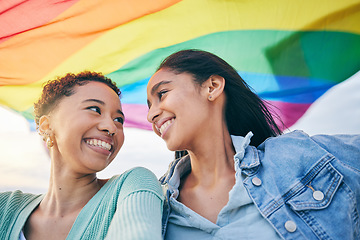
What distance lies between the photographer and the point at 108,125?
6.76 feet

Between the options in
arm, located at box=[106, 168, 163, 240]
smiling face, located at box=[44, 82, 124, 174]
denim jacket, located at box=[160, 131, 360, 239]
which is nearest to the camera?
arm, located at box=[106, 168, 163, 240]

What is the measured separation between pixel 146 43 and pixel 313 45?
4.48ft

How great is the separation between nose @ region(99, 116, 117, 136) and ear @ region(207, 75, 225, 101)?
650 mm

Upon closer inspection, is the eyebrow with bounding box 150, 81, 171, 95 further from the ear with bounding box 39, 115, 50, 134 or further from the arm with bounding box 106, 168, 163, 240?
the ear with bounding box 39, 115, 50, 134

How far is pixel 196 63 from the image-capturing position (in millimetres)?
2262

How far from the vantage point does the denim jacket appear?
1656mm

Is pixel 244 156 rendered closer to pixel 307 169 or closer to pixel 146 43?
pixel 307 169

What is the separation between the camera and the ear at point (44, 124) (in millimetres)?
2170

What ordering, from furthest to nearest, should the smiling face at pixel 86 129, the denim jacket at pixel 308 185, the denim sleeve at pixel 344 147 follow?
Result: the smiling face at pixel 86 129 < the denim sleeve at pixel 344 147 < the denim jacket at pixel 308 185

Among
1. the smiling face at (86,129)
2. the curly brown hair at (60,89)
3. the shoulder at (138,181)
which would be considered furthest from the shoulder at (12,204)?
the shoulder at (138,181)

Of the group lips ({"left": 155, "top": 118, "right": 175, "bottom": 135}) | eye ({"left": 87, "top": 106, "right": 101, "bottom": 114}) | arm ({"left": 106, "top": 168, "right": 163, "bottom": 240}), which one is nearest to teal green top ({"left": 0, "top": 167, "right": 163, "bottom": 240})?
arm ({"left": 106, "top": 168, "right": 163, "bottom": 240})

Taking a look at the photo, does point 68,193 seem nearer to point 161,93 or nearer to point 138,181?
point 138,181

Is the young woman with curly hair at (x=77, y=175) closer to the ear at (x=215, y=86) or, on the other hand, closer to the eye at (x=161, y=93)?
→ the eye at (x=161, y=93)

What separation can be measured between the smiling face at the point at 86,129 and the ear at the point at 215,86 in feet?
2.09
